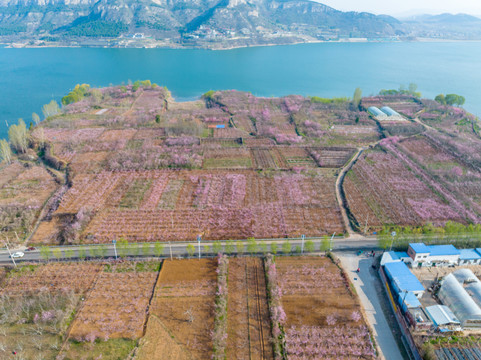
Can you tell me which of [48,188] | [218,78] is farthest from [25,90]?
[48,188]

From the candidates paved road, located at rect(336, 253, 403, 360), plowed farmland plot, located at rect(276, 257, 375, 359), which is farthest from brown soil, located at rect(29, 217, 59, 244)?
paved road, located at rect(336, 253, 403, 360)

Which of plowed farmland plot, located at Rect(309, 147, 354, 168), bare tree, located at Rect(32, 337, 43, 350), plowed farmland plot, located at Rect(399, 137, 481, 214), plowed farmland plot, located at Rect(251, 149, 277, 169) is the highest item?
plowed farmland plot, located at Rect(399, 137, 481, 214)

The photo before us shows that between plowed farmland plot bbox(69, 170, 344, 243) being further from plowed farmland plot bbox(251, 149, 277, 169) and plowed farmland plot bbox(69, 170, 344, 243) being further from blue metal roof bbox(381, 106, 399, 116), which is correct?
blue metal roof bbox(381, 106, 399, 116)

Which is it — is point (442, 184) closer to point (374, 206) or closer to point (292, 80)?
point (374, 206)

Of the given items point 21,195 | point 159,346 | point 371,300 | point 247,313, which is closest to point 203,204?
point 247,313

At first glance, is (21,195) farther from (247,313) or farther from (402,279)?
(402,279)

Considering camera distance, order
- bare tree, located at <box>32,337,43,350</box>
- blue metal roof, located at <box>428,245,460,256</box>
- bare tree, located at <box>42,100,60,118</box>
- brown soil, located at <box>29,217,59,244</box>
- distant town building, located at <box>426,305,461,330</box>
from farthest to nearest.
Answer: bare tree, located at <box>42,100,60,118</box> < brown soil, located at <box>29,217,59,244</box> < blue metal roof, located at <box>428,245,460,256</box> < distant town building, located at <box>426,305,461,330</box> < bare tree, located at <box>32,337,43,350</box>

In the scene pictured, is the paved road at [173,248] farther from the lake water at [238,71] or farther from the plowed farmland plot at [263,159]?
the lake water at [238,71]
